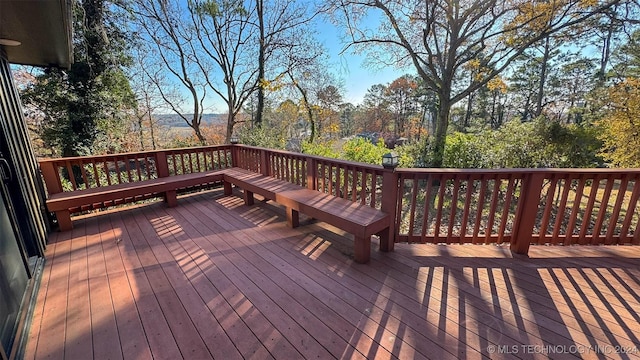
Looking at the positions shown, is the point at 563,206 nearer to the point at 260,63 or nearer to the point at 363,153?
the point at 363,153

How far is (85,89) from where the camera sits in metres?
6.21

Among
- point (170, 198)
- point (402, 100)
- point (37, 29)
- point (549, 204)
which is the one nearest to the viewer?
point (37, 29)

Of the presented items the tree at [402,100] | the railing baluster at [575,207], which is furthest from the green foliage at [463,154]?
the tree at [402,100]

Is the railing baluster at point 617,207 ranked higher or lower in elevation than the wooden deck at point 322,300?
higher

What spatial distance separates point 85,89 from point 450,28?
9828 millimetres

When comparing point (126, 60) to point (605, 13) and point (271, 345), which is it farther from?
point (605, 13)

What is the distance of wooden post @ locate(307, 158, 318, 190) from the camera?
3.48m

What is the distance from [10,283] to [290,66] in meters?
9.45

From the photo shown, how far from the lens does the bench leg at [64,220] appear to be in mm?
3307

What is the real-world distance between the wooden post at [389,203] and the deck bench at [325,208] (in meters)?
0.07

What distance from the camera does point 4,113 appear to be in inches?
98.0

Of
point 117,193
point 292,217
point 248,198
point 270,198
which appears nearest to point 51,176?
point 117,193

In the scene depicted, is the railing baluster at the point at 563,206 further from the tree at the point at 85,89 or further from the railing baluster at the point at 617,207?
the tree at the point at 85,89

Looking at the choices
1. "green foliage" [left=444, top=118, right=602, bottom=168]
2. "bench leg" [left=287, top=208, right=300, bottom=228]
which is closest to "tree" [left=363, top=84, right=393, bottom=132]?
"green foliage" [left=444, top=118, right=602, bottom=168]
